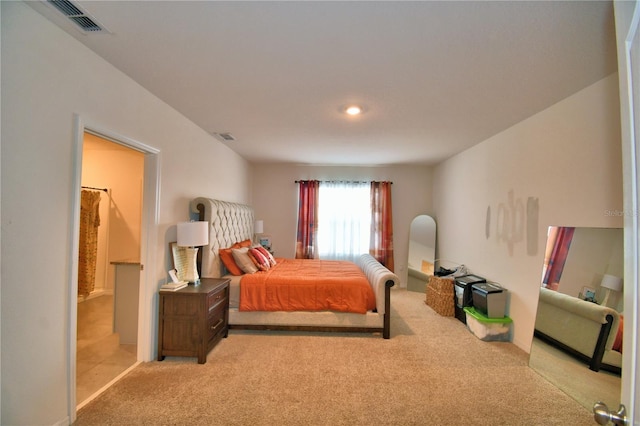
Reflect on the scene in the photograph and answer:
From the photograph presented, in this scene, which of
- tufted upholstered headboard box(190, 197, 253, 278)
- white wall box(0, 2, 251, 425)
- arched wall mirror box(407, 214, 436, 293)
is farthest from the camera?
arched wall mirror box(407, 214, 436, 293)

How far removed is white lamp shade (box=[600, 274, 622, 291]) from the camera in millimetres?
1954

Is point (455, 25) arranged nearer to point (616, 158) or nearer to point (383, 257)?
point (616, 158)

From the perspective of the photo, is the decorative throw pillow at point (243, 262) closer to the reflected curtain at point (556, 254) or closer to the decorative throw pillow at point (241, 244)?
the decorative throw pillow at point (241, 244)

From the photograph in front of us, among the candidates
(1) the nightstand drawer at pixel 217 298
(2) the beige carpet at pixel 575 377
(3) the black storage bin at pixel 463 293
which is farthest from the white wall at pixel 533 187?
(1) the nightstand drawer at pixel 217 298

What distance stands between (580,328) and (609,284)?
42cm

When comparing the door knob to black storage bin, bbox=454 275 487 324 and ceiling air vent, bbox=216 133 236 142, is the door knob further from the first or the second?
ceiling air vent, bbox=216 133 236 142

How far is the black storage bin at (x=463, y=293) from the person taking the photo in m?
3.60

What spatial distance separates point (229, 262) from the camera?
11.3 feet

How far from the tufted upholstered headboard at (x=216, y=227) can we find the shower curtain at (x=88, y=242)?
2.28 metres

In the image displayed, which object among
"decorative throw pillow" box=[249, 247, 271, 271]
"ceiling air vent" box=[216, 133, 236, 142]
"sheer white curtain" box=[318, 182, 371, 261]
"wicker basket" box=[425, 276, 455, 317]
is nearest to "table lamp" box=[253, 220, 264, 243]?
"sheer white curtain" box=[318, 182, 371, 261]

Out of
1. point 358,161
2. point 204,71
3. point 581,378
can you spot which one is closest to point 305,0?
Answer: point 204,71

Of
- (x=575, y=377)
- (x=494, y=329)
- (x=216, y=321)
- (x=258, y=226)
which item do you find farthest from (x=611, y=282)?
(x=258, y=226)

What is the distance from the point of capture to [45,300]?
1599mm

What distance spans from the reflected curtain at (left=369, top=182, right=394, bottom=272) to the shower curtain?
4817mm
